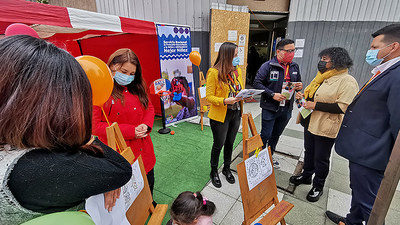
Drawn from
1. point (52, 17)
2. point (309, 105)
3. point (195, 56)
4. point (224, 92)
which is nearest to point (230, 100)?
point (224, 92)

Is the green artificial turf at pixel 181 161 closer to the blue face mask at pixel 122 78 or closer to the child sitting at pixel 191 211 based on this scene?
the child sitting at pixel 191 211

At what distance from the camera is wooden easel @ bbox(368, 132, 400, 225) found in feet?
2.19

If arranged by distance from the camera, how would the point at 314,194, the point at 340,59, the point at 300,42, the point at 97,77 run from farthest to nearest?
the point at 300,42 < the point at 314,194 < the point at 340,59 < the point at 97,77

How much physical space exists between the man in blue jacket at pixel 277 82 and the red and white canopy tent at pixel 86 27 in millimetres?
2121

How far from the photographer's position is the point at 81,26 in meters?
2.29

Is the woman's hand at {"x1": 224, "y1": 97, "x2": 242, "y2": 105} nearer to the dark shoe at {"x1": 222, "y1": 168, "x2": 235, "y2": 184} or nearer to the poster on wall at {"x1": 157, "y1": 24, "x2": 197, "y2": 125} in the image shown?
the dark shoe at {"x1": 222, "y1": 168, "x2": 235, "y2": 184}

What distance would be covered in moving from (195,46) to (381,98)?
461 centimetres

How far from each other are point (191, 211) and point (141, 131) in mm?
709

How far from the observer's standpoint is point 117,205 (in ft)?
2.88

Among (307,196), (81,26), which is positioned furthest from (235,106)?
(81,26)

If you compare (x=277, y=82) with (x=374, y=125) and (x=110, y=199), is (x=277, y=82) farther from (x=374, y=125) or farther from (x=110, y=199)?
(x=110, y=199)

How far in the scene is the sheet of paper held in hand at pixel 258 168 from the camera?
1.38m

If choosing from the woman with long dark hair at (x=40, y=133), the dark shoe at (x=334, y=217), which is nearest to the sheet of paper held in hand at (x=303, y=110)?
the dark shoe at (x=334, y=217)

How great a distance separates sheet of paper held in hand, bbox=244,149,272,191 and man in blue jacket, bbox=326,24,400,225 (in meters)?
0.63
